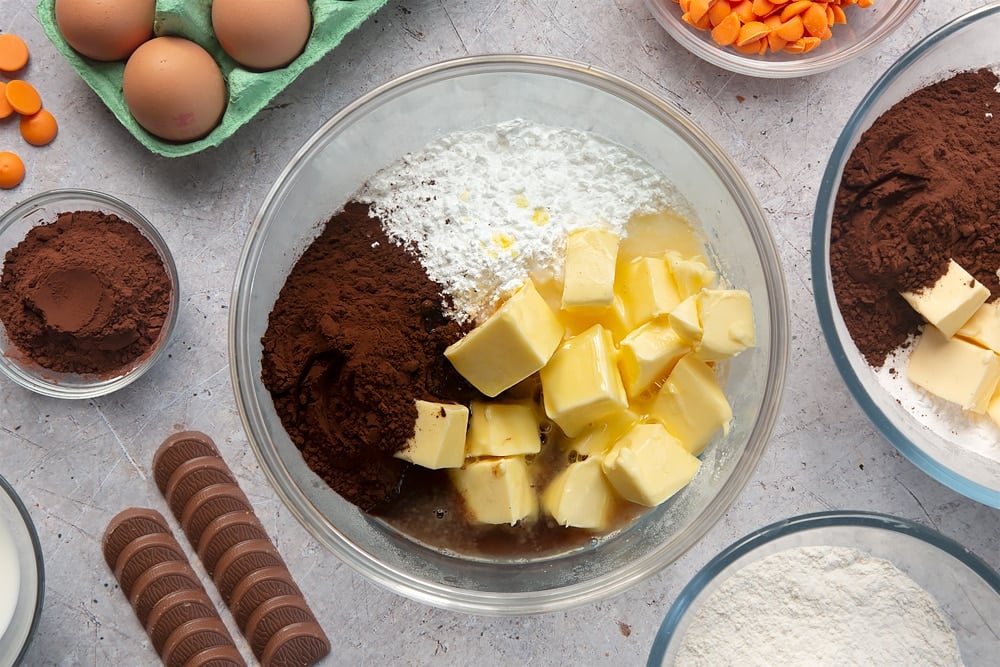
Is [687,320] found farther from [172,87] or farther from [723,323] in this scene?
[172,87]

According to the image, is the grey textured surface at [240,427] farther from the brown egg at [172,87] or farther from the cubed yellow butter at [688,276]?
the cubed yellow butter at [688,276]

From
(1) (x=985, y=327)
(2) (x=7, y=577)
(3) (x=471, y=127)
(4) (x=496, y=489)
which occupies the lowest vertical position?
(2) (x=7, y=577)

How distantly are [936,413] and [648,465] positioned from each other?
2.20 feet

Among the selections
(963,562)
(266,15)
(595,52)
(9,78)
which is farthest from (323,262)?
(963,562)

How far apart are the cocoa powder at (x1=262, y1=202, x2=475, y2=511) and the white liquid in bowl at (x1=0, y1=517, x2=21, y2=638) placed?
24.7 inches

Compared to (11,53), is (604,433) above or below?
below

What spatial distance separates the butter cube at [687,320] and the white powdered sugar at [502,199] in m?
0.21

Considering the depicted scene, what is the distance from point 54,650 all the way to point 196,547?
372mm

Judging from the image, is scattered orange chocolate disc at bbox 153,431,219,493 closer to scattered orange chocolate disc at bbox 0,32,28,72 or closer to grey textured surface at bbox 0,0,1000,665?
grey textured surface at bbox 0,0,1000,665

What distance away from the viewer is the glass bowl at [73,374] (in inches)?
62.4

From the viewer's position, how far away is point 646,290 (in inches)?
53.7

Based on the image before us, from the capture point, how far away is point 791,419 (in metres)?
1.64

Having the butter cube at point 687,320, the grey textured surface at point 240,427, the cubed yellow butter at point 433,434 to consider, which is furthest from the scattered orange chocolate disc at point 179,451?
the butter cube at point 687,320

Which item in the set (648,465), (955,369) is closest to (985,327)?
(955,369)
